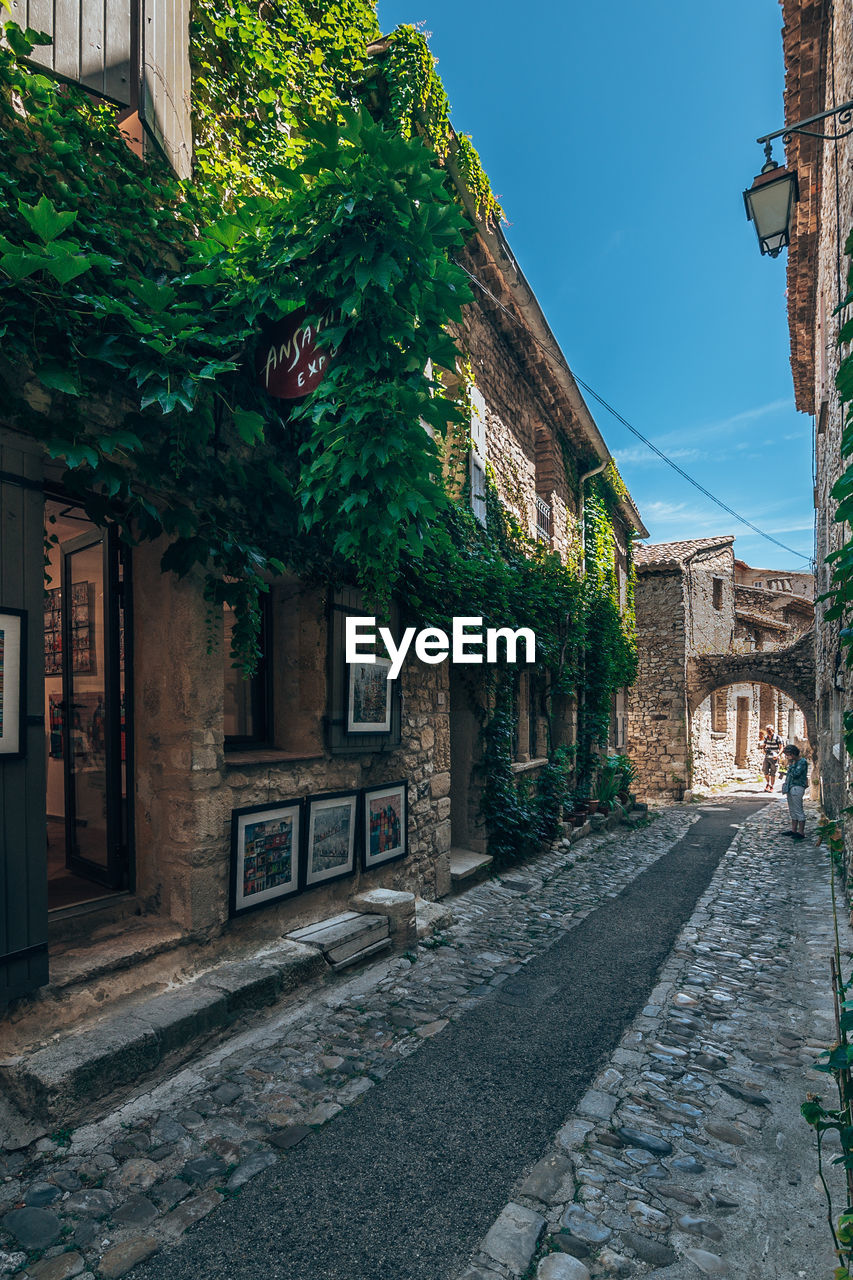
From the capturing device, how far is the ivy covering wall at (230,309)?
2918 mm

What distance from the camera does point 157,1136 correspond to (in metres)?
2.59

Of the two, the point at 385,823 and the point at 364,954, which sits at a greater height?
the point at 385,823

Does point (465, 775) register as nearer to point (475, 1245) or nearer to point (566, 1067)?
point (566, 1067)

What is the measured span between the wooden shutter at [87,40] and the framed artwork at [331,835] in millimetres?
4102

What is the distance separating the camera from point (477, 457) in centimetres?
729

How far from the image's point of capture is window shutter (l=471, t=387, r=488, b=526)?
719 cm

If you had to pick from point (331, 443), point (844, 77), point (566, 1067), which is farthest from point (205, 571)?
point (844, 77)

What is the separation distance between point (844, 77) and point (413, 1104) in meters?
6.98

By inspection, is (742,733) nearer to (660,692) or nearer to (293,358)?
(660,692)

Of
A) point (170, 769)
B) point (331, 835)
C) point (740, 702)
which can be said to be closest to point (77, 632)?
point (170, 769)

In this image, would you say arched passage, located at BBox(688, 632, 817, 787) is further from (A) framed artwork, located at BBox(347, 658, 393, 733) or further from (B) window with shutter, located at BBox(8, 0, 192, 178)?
(B) window with shutter, located at BBox(8, 0, 192, 178)

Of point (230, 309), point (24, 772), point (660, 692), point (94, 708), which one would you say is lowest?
point (660, 692)

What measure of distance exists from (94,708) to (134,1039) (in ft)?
6.82

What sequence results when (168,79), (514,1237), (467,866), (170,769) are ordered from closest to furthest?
(514,1237) < (170,769) < (168,79) < (467,866)
